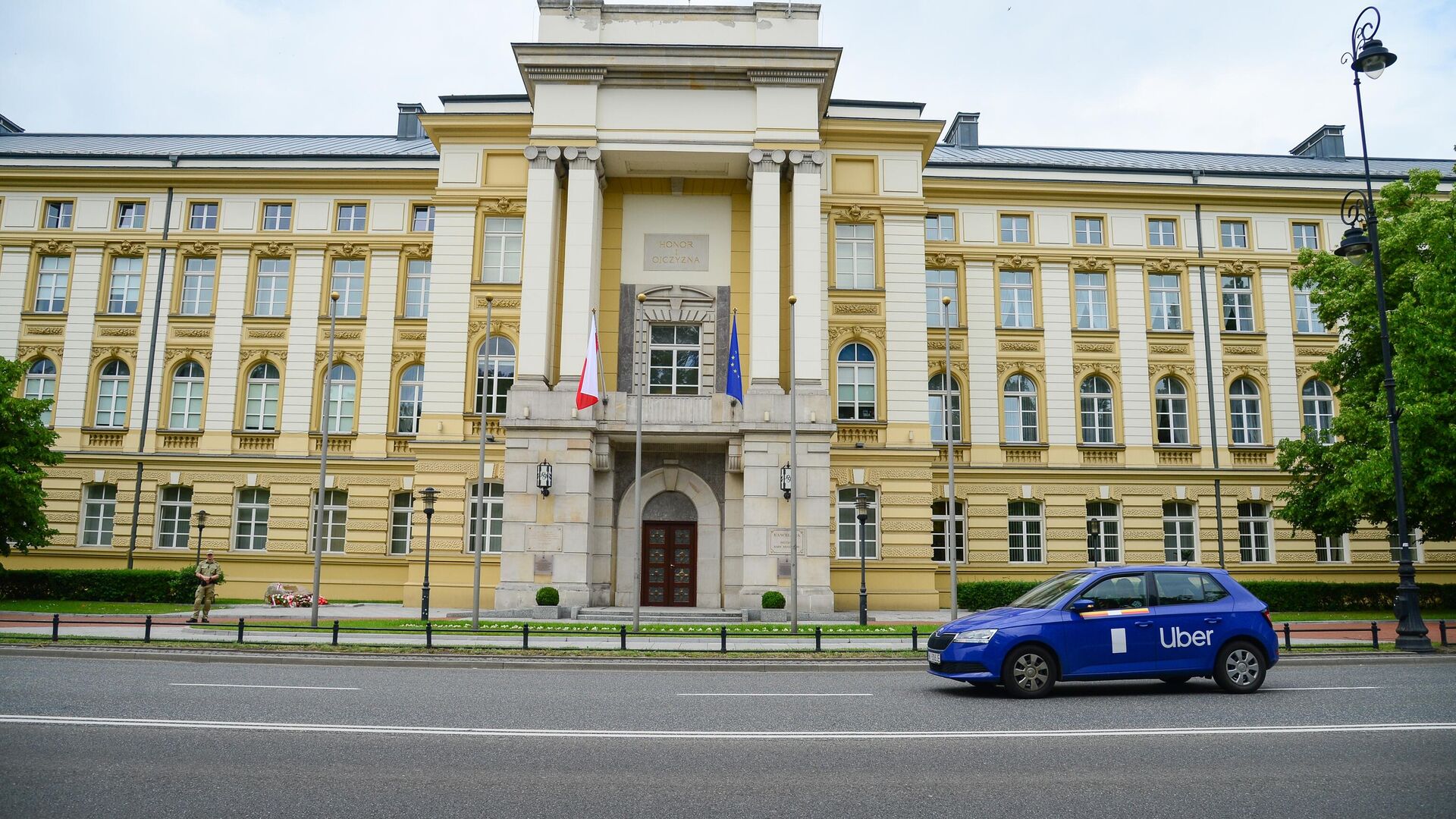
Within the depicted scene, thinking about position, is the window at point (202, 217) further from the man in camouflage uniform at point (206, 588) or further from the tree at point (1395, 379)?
the tree at point (1395, 379)

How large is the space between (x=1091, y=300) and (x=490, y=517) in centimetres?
2556

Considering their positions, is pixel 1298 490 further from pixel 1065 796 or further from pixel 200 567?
pixel 200 567

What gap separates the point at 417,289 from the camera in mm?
38188

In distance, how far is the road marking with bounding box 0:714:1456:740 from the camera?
945cm

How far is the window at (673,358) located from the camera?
3247cm

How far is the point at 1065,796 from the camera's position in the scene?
7117 mm

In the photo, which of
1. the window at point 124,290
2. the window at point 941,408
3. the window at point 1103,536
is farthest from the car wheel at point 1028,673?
the window at point 124,290

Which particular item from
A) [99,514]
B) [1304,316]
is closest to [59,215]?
[99,514]

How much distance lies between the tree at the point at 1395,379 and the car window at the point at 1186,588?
15.1 meters

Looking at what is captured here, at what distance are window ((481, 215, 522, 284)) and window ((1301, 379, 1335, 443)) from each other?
106ft

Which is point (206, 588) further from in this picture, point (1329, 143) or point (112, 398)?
point (1329, 143)

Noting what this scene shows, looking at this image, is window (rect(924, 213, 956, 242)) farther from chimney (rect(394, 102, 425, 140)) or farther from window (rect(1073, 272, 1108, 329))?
chimney (rect(394, 102, 425, 140))

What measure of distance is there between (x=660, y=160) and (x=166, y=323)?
22.4 metres

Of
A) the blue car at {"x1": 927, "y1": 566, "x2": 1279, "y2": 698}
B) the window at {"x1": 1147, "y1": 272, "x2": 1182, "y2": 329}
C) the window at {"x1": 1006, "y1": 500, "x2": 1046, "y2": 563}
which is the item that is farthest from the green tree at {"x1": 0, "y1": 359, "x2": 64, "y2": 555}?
the window at {"x1": 1147, "y1": 272, "x2": 1182, "y2": 329}
